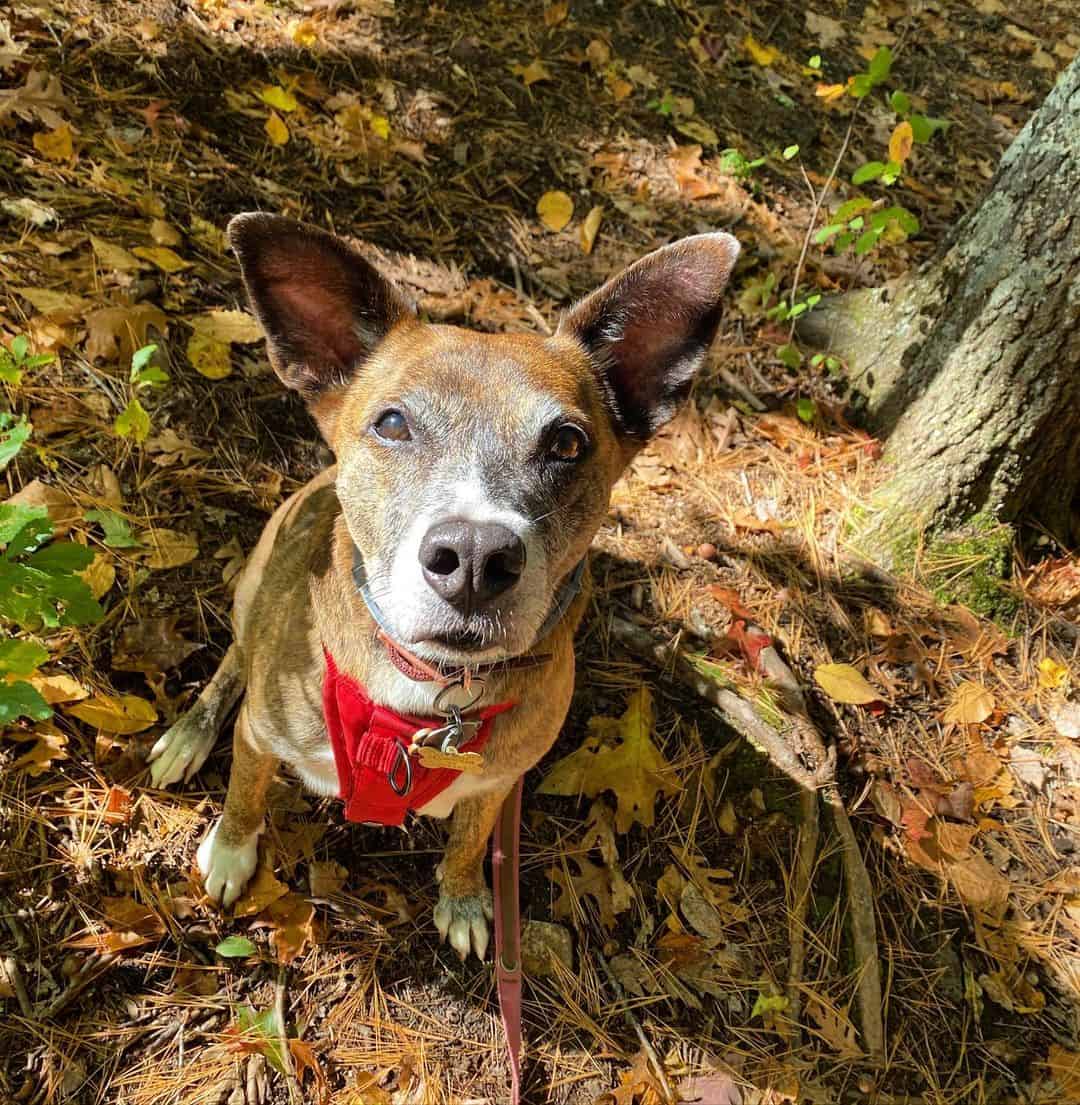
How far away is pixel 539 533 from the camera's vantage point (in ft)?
7.13

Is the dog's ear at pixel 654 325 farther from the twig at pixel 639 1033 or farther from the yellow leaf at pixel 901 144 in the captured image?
the yellow leaf at pixel 901 144

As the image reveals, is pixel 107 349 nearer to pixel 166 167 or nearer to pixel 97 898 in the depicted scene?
pixel 166 167

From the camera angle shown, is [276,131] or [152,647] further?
[276,131]

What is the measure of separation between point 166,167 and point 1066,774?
4993 mm

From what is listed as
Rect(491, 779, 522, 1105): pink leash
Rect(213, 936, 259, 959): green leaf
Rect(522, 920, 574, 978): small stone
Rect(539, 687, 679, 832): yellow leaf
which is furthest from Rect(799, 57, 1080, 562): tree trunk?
Rect(213, 936, 259, 959): green leaf

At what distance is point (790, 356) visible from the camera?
459cm

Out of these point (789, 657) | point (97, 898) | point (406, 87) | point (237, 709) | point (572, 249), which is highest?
point (406, 87)

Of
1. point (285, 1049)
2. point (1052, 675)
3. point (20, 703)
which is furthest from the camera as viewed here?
point (1052, 675)

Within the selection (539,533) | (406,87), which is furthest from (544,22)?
(539,533)

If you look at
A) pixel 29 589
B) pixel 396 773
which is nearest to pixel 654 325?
pixel 396 773

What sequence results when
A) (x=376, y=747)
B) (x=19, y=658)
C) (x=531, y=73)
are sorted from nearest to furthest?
(x=19, y=658) < (x=376, y=747) < (x=531, y=73)

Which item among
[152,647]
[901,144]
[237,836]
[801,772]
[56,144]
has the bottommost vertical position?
[237,836]

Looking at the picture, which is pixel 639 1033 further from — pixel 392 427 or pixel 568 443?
pixel 392 427

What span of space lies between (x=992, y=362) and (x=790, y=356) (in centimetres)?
111
